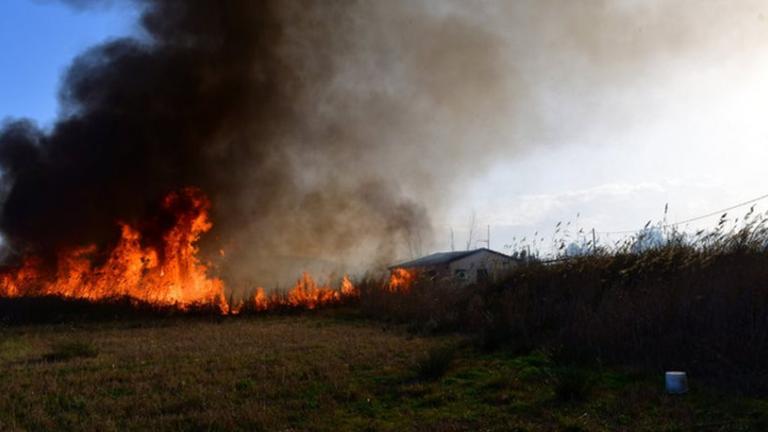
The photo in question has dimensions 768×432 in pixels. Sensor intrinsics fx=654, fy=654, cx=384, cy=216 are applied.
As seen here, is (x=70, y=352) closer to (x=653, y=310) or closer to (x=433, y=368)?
(x=433, y=368)

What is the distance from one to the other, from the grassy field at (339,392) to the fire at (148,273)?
12171 millimetres

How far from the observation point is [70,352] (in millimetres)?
12352

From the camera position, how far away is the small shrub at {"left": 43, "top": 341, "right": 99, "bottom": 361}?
482 inches

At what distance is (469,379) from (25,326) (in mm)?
16771

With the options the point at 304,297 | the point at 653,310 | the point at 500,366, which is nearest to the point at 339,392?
the point at 500,366

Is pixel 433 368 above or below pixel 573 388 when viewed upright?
above

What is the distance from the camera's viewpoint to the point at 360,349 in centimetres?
1213

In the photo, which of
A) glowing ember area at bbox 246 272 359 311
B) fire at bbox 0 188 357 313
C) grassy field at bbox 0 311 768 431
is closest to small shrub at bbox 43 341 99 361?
grassy field at bbox 0 311 768 431

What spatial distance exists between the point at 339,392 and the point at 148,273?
1947cm

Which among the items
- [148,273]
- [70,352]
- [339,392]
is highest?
[148,273]

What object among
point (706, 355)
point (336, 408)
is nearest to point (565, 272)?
point (706, 355)

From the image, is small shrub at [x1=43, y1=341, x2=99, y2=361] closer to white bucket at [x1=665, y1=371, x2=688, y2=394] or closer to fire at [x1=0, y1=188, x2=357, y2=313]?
white bucket at [x1=665, y1=371, x2=688, y2=394]

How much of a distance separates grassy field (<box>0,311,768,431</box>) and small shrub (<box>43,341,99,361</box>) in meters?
0.02

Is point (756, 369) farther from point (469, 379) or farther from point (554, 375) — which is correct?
point (469, 379)
